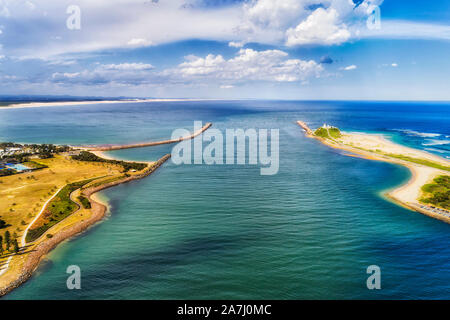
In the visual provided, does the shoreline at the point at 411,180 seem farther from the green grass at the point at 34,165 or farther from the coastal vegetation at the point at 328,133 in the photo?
the green grass at the point at 34,165

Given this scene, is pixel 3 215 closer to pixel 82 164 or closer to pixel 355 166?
pixel 82 164

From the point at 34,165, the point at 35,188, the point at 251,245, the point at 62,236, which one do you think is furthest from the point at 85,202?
the point at 34,165

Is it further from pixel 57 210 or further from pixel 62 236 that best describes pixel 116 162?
pixel 62 236

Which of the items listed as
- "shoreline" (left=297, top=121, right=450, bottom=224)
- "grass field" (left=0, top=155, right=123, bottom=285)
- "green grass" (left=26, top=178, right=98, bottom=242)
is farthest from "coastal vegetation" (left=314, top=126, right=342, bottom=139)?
"green grass" (left=26, top=178, right=98, bottom=242)

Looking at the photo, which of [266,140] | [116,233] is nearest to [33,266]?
[116,233]

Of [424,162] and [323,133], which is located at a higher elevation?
[323,133]

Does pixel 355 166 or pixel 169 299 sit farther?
pixel 355 166

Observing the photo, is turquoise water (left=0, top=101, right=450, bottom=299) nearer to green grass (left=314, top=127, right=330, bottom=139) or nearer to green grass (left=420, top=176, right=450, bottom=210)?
green grass (left=420, top=176, right=450, bottom=210)
